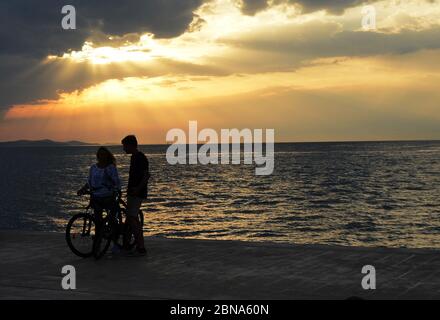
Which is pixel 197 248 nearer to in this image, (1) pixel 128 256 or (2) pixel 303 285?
(1) pixel 128 256

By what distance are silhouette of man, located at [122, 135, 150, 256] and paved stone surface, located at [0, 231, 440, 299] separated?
1.39 ft

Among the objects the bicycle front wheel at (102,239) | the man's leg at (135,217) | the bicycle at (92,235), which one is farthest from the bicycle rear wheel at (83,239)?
the man's leg at (135,217)

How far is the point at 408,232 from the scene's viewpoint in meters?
32.2

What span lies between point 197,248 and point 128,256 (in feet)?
4.35

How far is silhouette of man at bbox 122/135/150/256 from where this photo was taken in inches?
390

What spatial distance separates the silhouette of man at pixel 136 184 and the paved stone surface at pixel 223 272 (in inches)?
16.7

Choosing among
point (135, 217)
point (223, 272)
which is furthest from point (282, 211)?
point (223, 272)

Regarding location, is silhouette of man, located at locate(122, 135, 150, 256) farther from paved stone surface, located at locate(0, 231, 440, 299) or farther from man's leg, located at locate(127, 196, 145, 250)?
paved stone surface, located at locate(0, 231, 440, 299)

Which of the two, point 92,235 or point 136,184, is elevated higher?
point 136,184

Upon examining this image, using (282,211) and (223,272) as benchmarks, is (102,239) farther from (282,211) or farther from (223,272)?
(282,211)

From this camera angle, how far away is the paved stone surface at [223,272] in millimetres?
7305

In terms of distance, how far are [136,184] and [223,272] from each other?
2466mm

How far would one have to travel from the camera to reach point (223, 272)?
28.0ft

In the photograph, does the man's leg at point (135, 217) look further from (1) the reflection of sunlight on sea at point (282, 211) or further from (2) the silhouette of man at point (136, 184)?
(1) the reflection of sunlight on sea at point (282, 211)
